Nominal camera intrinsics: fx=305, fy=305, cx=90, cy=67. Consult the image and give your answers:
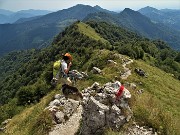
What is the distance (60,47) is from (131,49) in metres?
71.4

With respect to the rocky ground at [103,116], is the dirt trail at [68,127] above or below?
below

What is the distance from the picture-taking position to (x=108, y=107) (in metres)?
19.7

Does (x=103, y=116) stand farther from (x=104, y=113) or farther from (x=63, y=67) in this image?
(x=63, y=67)

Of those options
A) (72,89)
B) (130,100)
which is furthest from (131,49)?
A: (130,100)

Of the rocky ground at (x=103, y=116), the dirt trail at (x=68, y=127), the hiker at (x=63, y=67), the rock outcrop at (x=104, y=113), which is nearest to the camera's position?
the rocky ground at (x=103, y=116)

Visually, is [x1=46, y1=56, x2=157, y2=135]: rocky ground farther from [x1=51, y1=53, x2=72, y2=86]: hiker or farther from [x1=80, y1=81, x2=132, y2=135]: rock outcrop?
[x1=51, y1=53, x2=72, y2=86]: hiker

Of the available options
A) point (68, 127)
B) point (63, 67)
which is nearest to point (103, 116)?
point (68, 127)

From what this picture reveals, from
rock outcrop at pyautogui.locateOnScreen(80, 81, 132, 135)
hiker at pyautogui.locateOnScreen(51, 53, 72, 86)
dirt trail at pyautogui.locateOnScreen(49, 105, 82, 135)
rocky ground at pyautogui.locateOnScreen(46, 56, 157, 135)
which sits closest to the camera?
rocky ground at pyautogui.locateOnScreen(46, 56, 157, 135)

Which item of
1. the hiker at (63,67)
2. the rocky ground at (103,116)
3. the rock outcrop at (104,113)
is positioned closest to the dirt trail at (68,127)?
the rocky ground at (103,116)

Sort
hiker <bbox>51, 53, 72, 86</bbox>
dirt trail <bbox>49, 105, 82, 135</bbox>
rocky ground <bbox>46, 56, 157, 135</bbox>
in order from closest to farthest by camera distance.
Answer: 1. rocky ground <bbox>46, 56, 157, 135</bbox>
2. dirt trail <bbox>49, 105, 82, 135</bbox>
3. hiker <bbox>51, 53, 72, 86</bbox>

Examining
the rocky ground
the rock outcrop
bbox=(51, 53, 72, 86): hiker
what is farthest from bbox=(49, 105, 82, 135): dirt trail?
bbox=(51, 53, 72, 86): hiker

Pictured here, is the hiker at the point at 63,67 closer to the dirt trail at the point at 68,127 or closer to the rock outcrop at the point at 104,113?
the dirt trail at the point at 68,127

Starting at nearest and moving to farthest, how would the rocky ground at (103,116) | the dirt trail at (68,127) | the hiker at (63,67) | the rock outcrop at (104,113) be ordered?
the rocky ground at (103,116)
the rock outcrop at (104,113)
the dirt trail at (68,127)
the hiker at (63,67)

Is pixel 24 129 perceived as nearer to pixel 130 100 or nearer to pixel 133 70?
pixel 130 100
